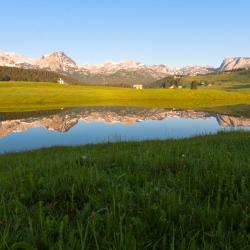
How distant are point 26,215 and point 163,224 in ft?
6.77

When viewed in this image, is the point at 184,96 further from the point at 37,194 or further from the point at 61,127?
the point at 37,194

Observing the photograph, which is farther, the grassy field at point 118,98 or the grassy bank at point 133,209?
the grassy field at point 118,98

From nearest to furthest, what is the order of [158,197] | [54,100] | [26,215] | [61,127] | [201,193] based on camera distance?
1. [26,215]
2. [158,197]
3. [201,193]
4. [61,127]
5. [54,100]

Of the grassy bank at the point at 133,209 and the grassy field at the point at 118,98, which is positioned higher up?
the grassy bank at the point at 133,209

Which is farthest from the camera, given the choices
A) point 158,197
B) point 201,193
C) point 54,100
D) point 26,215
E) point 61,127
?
point 54,100

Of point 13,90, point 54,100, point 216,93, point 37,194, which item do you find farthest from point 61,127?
point 216,93

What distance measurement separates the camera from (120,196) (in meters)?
5.84

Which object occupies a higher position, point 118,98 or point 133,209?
point 133,209

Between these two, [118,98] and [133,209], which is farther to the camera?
[118,98]

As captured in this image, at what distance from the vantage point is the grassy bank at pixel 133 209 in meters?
4.18

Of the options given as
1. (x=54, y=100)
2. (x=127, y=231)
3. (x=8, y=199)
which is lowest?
(x=54, y=100)

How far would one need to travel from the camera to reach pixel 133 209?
5324mm

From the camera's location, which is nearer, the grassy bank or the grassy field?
the grassy bank

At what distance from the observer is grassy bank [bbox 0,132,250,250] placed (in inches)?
165
